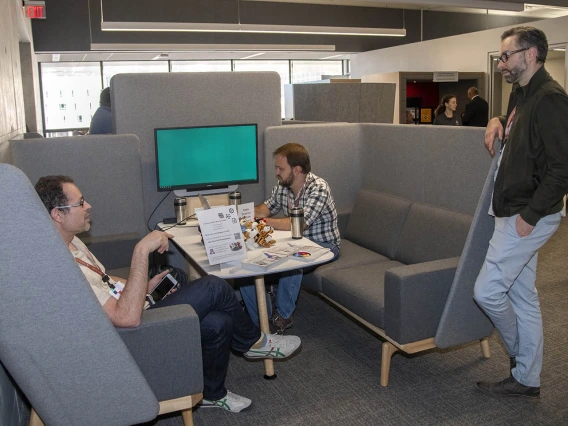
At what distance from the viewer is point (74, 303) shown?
167 centimetres

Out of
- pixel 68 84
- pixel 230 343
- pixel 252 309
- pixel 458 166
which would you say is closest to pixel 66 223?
pixel 230 343

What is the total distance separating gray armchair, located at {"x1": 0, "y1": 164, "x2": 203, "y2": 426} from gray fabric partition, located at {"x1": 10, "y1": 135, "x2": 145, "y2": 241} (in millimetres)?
1829

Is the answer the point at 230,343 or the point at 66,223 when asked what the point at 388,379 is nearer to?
the point at 230,343

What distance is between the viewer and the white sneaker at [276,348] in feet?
9.30

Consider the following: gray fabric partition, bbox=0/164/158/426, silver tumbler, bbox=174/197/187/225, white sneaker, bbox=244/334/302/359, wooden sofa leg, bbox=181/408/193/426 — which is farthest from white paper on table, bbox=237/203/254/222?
gray fabric partition, bbox=0/164/158/426

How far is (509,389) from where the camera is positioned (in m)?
2.62

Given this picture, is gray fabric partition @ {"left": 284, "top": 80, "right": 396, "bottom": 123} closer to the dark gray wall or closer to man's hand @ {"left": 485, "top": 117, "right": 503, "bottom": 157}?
man's hand @ {"left": 485, "top": 117, "right": 503, "bottom": 157}

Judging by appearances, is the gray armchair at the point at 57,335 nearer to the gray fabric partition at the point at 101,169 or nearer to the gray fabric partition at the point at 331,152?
the gray fabric partition at the point at 101,169

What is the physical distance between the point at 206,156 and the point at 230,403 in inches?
68.7

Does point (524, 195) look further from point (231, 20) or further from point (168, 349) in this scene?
point (231, 20)

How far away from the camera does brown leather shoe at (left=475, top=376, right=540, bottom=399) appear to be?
8.50 feet

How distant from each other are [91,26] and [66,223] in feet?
27.4

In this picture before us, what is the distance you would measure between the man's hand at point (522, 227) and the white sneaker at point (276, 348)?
4.04 ft

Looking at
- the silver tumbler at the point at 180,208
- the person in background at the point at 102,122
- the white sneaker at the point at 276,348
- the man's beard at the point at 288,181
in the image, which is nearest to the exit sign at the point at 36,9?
the person in background at the point at 102,122
